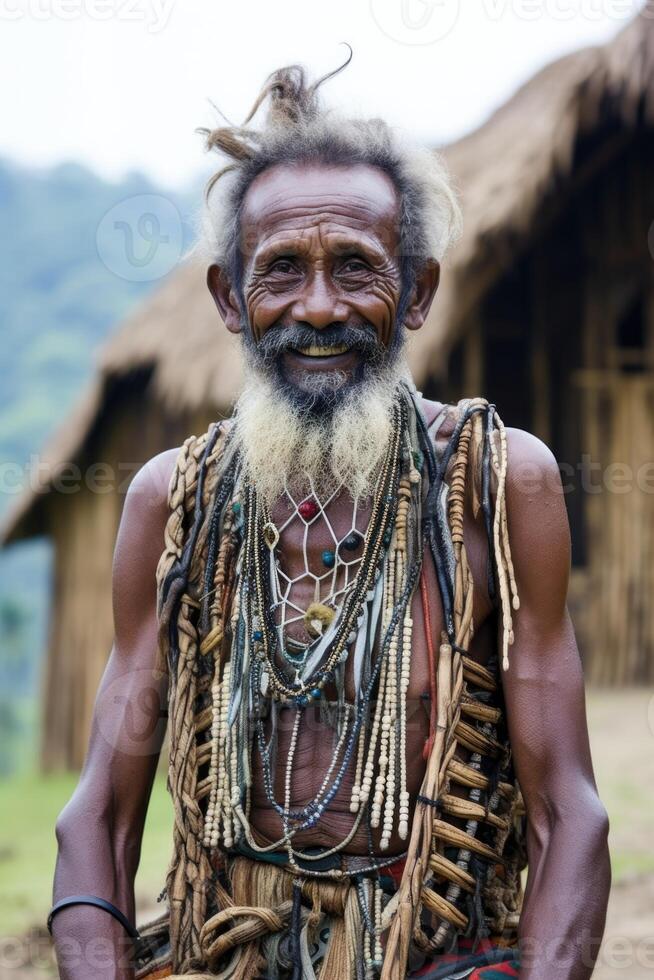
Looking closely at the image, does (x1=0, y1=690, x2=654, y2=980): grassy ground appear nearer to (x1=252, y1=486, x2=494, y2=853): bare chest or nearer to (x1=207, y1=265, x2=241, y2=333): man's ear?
(x1=252, y1=486, x2=494, y2=853): bare chest

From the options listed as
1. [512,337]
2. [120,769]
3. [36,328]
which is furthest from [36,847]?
[36,328]

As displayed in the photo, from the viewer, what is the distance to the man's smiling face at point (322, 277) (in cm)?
282

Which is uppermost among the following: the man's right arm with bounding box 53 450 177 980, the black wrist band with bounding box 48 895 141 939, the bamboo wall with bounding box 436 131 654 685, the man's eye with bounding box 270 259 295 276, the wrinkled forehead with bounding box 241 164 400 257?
the bamboo wall with bounding box 436 131 654 685

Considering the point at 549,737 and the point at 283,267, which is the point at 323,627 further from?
the point at 283,267

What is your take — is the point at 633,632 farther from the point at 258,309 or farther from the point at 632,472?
the point at 258,309

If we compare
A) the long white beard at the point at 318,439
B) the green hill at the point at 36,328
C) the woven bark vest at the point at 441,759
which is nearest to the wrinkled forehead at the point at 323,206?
the long white beard at the point at 318,439

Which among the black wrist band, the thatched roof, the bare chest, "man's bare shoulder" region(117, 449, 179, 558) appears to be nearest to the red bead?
the bare chest

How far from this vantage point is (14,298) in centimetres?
3559

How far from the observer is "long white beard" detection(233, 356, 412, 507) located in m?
2.86

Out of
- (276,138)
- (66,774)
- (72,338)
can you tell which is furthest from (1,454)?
(276,138)

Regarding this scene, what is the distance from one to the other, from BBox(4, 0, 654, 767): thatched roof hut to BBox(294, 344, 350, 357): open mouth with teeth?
5.87 m

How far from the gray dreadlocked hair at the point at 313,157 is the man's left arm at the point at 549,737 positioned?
1.97ft

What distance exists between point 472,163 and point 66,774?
6577 mm

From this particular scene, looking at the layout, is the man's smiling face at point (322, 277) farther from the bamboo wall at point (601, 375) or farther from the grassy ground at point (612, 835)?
the bamboo wall at point (601, 375)
